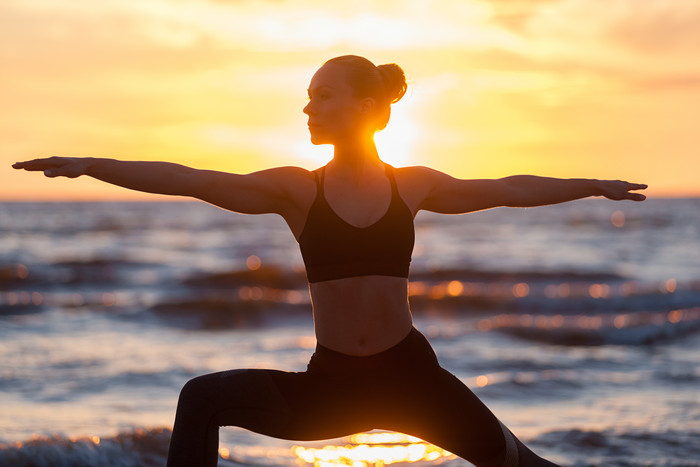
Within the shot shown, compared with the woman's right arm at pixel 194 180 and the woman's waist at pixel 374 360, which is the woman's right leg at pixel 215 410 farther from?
the woman's right arm at pixel 194 180

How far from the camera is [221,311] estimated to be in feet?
62.4

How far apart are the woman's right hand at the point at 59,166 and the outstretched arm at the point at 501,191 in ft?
5.07

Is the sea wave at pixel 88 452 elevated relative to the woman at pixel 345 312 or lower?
lower

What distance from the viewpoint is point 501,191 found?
3.87 metres

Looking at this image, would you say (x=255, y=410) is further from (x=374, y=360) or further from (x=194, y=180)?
(x=194, y=180)

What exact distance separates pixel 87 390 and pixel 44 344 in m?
4.12

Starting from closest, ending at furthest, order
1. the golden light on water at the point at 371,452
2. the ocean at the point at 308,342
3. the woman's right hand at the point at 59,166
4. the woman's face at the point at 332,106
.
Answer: the woman's right hand at the point at 59,166, the woman's face at the point at 332,106, the golden light on water at the point at 371,452, the ocean at the point at 308,342

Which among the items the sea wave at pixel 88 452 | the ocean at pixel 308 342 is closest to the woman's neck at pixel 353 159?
the ocean at pixel 308 342

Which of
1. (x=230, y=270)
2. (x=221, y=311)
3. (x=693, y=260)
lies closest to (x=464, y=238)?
(x=693, y=260)

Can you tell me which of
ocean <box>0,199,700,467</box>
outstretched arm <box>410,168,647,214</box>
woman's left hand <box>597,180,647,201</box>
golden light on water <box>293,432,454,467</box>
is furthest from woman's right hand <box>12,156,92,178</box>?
golden light on water <box>293,432,454,467</box>

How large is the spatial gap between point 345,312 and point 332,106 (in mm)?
946

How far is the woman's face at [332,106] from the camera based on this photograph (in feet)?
11.9

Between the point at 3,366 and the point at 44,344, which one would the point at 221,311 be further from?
the point at 3,366

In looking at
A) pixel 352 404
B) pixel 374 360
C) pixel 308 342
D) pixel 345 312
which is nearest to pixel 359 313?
pixel 345 312
